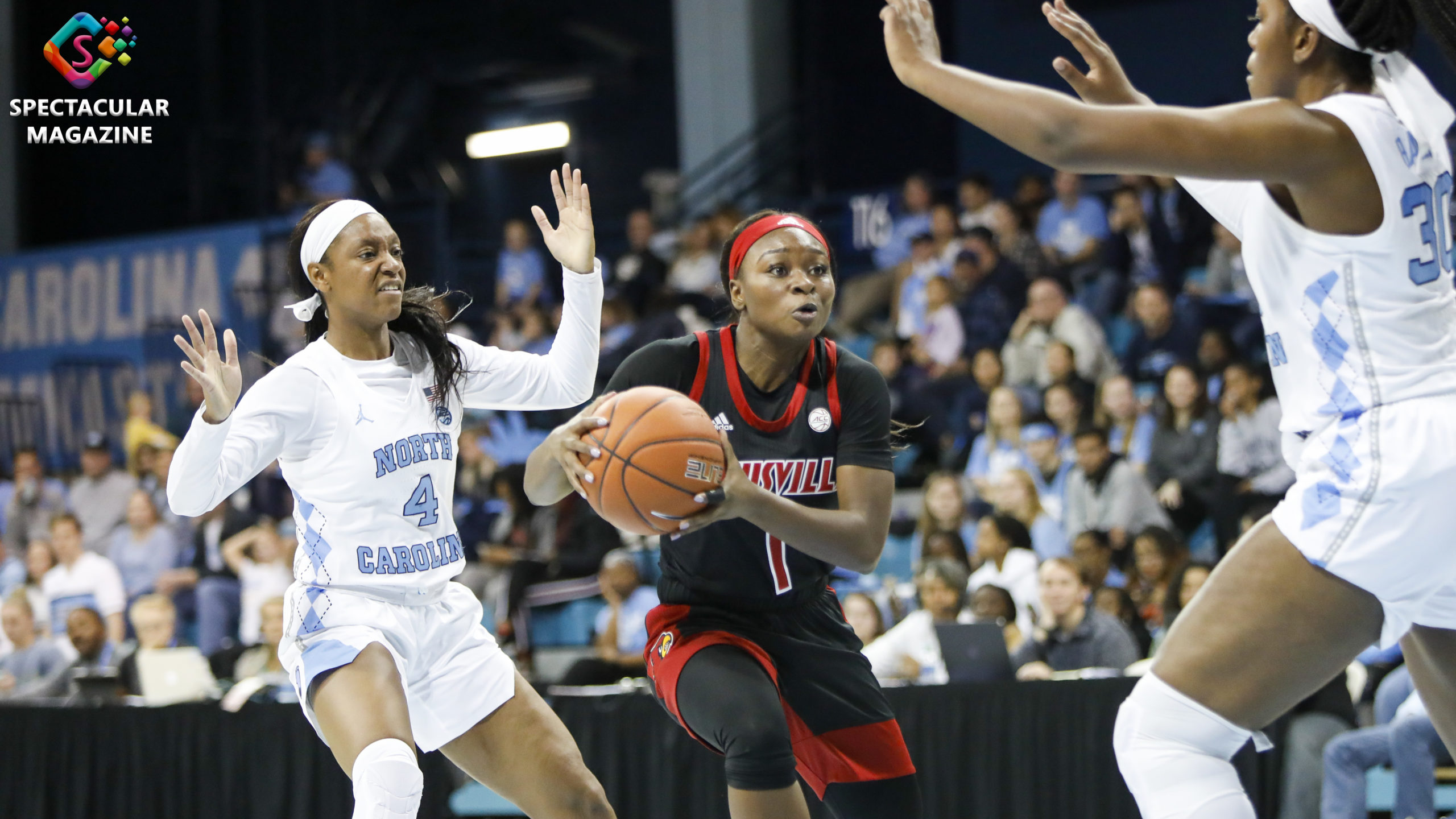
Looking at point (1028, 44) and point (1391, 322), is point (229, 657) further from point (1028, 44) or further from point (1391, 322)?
point (1028, 44)

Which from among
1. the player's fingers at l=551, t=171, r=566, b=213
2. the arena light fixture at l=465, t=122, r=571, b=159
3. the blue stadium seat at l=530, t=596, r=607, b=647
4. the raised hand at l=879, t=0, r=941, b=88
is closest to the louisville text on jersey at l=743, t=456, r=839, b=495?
the player's fingers at l=551, t=171, r=566, b=213

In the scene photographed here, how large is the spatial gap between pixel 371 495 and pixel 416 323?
0.62 metres

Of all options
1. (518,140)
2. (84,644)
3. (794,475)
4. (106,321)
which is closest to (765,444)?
(794,475)

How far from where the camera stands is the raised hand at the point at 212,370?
3723 millimetres

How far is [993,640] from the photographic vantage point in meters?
6.66

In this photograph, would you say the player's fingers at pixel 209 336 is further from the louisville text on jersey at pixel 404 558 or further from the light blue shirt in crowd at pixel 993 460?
the light blue shirt in crowd at pixel 993 460

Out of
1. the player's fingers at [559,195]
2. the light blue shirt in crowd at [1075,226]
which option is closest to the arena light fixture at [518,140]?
the light blue shirt in crowd at [1075,226]

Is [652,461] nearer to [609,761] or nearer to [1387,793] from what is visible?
[609,761]

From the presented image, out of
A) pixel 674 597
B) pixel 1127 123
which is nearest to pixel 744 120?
pixel 674 597

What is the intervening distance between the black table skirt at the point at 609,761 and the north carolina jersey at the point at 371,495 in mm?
2895

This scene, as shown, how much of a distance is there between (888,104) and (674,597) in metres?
12.1

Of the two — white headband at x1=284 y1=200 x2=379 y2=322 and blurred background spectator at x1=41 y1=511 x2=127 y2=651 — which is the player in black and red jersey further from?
blurred background spectator at x1=41 y1=511 x2=127 y2=651

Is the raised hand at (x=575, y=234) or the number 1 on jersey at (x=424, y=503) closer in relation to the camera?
the number 1 on jersey at (x=424, y=503)

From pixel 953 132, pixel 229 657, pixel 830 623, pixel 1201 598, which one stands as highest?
pixel 953 132
